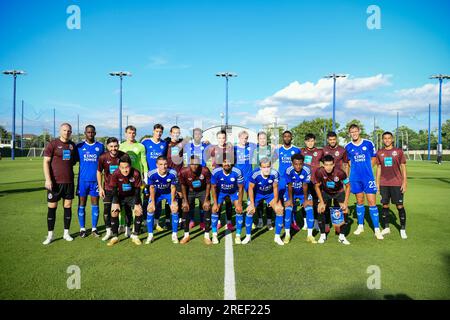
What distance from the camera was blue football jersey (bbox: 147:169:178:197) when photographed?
256 inches

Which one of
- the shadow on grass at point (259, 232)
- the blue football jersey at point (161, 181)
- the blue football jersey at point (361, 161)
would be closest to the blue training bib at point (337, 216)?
the blue football jersey at point (361, 161)

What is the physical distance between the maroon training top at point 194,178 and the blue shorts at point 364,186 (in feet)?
10.4

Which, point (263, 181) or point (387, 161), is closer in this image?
point (263, 181)

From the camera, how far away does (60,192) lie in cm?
614

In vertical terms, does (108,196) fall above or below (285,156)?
below

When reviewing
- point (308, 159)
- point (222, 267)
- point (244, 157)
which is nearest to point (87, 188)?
point (222, 267)

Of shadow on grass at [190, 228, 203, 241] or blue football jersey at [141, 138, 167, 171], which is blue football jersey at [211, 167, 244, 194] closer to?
shadow on grass at [190, 228, 203, 241]

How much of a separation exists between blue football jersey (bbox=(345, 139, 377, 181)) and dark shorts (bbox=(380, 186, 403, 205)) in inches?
14.4

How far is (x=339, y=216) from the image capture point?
6113mm

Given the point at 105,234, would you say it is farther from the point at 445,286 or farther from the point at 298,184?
the point at 445,286

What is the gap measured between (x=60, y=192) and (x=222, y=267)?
3621 mm

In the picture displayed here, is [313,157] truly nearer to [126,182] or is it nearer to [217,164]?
[217,164]

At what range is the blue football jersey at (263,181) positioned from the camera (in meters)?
6.41

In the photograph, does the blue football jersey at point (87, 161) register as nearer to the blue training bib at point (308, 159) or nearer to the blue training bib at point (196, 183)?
the blue training bib at point (196, 183)
